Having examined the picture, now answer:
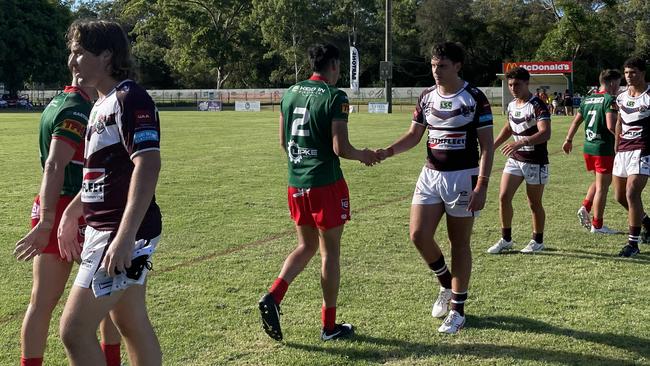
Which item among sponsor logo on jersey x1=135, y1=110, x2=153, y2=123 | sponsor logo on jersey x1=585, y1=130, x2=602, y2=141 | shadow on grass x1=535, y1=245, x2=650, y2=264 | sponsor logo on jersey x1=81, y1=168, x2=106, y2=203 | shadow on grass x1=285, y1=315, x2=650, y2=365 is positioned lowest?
shadow on grass x1=285, y1=315, x2=650, y2=365

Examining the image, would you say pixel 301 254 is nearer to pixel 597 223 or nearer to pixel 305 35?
pixel 597 223

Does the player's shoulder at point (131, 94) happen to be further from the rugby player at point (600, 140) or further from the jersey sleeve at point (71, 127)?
the rugby player at point (600, 140)

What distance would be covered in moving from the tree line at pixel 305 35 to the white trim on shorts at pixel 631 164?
52.3 meters

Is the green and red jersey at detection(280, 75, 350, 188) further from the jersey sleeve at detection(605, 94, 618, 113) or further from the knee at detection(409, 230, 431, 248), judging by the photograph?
the jersey sleeve at detection(605, 94, 618, 113)

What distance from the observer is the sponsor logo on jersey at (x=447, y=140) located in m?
4.91

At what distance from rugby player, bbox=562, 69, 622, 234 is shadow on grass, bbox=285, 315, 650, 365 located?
388 cm

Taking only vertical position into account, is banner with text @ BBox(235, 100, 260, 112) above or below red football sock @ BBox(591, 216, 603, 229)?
above

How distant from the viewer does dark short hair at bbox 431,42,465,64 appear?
4797mm

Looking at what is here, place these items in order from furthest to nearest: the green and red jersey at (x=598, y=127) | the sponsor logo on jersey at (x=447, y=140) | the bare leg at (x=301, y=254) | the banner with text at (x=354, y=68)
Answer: the banner with text at (x=354, y=68) → the green and red jersey at (x=598, y=127) → the sponsor logo on jersey at (x=447, y=140) → the bare leg at (x=301, y=254)

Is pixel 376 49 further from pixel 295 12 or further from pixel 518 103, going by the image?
pixel 518 103

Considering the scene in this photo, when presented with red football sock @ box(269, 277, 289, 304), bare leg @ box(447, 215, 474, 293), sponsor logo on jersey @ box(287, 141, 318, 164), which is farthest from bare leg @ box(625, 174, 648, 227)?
red football sock @ box(269, 277, 289, 304)

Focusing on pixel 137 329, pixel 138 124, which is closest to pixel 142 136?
pixel 138 124

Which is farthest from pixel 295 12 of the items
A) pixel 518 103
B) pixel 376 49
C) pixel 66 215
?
pixel 66 215

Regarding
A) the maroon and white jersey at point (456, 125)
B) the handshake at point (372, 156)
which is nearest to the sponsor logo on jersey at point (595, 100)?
the maroon and white jersey at point (456, 125)
